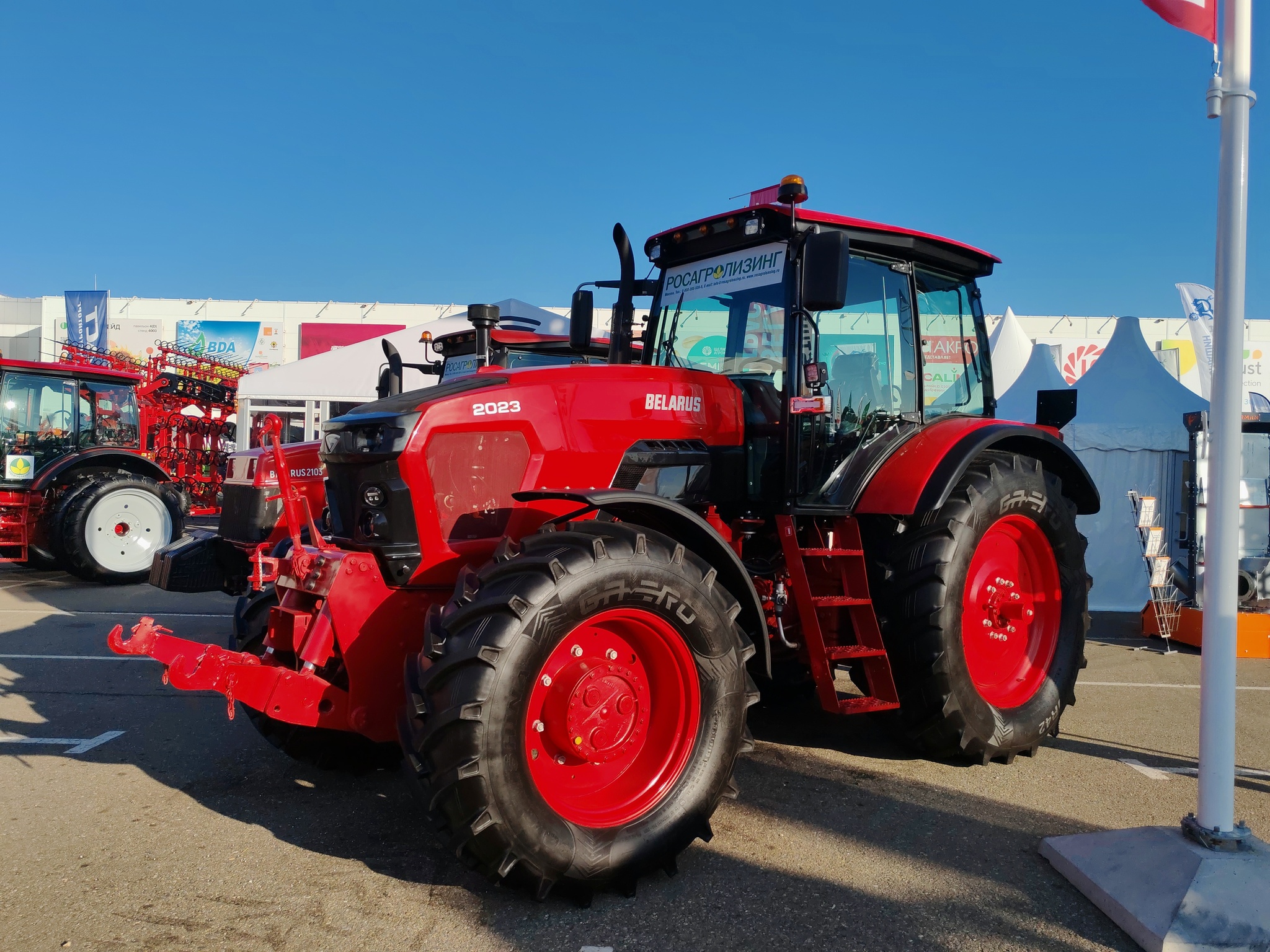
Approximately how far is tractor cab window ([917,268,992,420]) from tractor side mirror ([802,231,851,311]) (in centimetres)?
114

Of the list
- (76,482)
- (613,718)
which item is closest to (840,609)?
(613,718)

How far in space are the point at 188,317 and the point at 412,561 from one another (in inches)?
1395

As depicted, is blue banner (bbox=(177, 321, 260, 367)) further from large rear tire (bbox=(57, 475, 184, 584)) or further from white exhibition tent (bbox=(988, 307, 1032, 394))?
white exhibition tent (bbox=(988, 307, 1032, 394))

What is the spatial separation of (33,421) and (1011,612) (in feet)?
35.3

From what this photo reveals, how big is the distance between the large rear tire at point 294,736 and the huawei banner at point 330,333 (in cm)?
2952

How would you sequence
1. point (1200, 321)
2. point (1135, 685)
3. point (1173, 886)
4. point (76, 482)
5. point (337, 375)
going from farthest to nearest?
1. point (337, 375)
2. point (1200, 321)
3. point (76, 482)
4. point (1135, 685)
5. point (1173, 886)

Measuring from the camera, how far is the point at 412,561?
3.32 m

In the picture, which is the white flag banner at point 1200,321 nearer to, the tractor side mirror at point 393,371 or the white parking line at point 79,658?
the tractor side mirror at point 393,371

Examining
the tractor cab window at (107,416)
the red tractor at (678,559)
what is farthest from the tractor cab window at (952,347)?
the tractor cab window at (107,416)

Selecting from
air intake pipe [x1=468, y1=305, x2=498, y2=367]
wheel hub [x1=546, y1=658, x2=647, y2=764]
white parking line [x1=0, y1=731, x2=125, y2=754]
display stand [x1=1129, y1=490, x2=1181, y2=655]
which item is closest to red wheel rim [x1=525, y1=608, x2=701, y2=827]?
wheel hub [x1=546, y1=658, x2=647, y2=764]

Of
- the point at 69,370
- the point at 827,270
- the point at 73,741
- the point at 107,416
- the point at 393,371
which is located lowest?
the point at 73,741

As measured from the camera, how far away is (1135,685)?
20.1 feet

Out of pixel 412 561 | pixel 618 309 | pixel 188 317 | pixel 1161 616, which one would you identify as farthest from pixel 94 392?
pixel 188 317

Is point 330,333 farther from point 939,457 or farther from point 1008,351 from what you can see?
point 939,457
